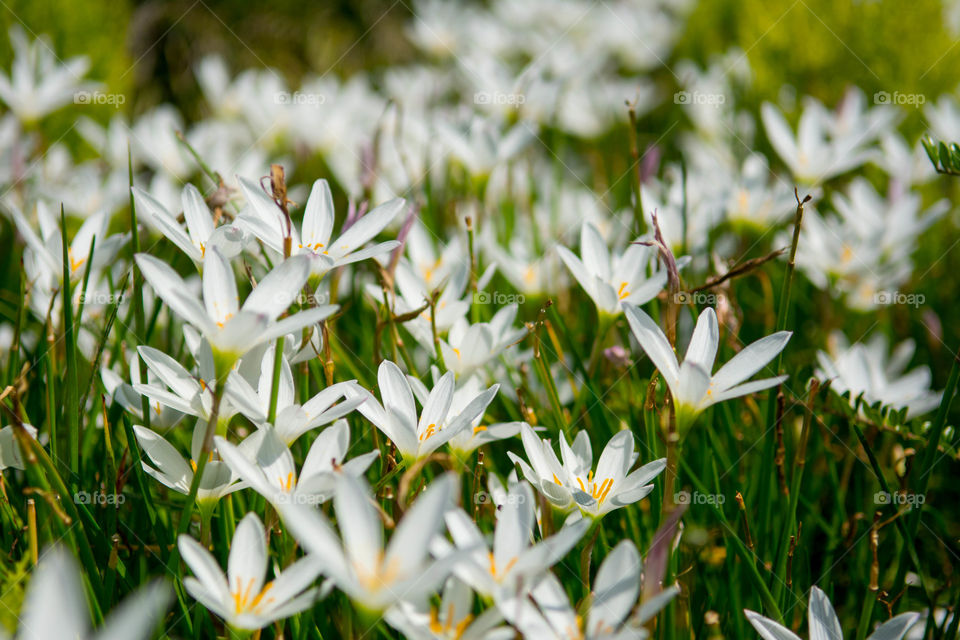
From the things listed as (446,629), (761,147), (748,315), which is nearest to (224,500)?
(446,629)

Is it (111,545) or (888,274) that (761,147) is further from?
(111,545)

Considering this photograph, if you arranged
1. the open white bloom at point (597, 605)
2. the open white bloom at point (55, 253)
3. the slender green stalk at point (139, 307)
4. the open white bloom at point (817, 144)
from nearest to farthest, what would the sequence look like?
the open white bloom at point (597, 605) < the slender green stalk at point (139, 307) < the open white bloom at point (55, 253) < the open white bloom at point (817, 144)

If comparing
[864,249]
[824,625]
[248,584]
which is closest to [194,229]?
[248,584]

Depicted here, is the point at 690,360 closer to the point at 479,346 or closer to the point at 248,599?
the point at 479,346

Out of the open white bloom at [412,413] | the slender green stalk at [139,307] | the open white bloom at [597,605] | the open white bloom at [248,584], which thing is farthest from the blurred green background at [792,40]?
the open white bloom at [597,605]

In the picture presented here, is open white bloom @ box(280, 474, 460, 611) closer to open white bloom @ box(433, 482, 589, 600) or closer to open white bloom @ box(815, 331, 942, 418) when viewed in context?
open white bloom @ box(433, 482, 589, 600)

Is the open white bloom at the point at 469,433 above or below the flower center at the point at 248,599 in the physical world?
above

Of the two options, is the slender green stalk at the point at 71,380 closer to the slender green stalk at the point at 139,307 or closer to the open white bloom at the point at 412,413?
the slender green stalk at the point at 139,307
